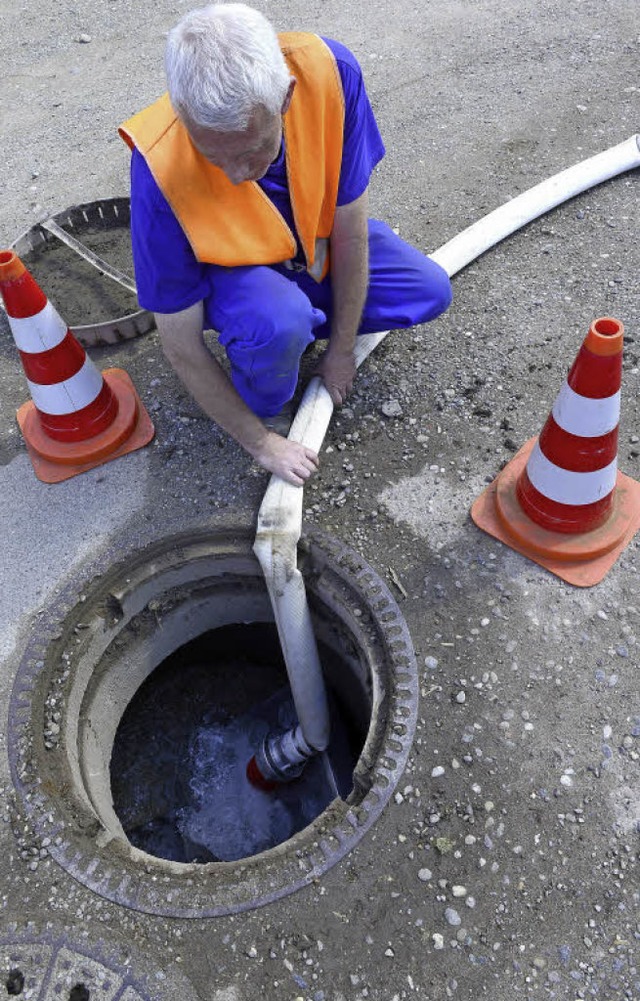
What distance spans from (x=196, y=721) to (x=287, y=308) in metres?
1.97

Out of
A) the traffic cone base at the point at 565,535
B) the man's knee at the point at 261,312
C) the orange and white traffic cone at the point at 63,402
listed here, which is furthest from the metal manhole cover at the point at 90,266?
the traffic cone base at the point at 565,535

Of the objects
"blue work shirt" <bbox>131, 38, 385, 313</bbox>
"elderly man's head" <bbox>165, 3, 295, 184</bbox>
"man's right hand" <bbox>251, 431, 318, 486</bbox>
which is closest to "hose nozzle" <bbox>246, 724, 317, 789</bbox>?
"man's right hand" <bbox>251, 431, 318, 486</bbox>

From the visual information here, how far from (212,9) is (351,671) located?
1986 millimetres

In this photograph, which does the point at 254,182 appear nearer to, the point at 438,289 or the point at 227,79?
the point at 227,79

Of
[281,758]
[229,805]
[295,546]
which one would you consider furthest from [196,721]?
[295,546]

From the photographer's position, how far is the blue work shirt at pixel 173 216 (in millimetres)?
1962

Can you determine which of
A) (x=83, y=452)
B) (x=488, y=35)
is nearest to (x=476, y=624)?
(x=83, y=452)

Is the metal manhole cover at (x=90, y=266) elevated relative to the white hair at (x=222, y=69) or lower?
lower

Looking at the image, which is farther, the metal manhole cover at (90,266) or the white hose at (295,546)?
the metal manhole cover at (90,266)

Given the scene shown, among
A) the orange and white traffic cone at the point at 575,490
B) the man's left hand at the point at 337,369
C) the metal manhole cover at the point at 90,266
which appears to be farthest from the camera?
the metal manhole cover at the point at 90,266

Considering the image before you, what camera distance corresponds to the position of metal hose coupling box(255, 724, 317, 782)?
2.71 metres

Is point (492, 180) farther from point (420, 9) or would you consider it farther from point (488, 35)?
point (420, 9)

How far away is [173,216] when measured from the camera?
77.4 inches

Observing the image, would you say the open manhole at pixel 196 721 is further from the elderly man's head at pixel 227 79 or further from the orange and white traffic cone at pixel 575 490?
the elderly man's head at pixel 227 79
